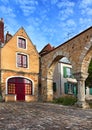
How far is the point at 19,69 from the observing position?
64.8ft

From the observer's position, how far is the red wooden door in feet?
64.0

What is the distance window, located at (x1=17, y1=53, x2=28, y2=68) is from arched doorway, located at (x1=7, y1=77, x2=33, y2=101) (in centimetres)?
131

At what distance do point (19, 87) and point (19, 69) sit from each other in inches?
66.0

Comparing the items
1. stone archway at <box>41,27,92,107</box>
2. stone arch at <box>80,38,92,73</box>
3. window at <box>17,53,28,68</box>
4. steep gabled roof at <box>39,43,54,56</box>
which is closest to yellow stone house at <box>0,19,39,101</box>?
window at <box>17,53,28,68</box>

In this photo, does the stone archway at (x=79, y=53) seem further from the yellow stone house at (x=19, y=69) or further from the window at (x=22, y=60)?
the window at (x=22, y=60)

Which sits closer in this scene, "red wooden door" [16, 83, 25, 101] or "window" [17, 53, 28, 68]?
"red wooden door" [16, 83, 25, 101]

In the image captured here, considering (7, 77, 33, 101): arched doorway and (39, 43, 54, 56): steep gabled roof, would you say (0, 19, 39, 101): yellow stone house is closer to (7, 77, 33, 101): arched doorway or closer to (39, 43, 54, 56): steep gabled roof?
(7, 77, 33, 101): arched doorway

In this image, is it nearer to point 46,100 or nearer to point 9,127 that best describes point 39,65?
point 46,100

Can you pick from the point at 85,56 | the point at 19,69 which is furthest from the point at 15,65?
the point at 85,56

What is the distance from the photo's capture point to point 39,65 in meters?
21.1

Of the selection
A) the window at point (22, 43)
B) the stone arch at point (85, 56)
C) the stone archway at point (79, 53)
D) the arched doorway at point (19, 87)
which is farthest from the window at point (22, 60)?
the stone arch at point (85, 56)

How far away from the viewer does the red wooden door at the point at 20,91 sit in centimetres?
1952

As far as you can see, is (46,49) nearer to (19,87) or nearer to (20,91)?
(19,87)

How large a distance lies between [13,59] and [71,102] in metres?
6.84
